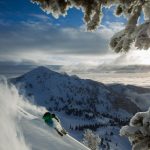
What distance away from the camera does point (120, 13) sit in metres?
5.32

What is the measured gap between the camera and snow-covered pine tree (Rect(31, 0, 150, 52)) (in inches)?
172

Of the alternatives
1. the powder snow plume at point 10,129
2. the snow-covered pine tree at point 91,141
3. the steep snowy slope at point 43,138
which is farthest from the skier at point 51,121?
the snow-covered pine tree at point 91,141

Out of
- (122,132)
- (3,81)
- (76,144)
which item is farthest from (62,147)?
(122,132)

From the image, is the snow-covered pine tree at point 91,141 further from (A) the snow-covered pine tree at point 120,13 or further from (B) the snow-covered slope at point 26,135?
(A) the snow-covered pine tree at point 120,13

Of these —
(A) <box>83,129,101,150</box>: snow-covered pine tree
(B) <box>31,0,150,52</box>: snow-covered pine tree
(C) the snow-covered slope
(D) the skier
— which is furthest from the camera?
(A) <box>83,129,101,150</box>: snow-covered pine tree

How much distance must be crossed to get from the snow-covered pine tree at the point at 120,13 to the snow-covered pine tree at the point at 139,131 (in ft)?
4.76

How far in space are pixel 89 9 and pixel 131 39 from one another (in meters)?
0.86

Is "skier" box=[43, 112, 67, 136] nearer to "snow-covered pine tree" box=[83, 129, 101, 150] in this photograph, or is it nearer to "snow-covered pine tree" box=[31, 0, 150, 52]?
"snow-covered pine tree" box=[31, 0, 150, 52]

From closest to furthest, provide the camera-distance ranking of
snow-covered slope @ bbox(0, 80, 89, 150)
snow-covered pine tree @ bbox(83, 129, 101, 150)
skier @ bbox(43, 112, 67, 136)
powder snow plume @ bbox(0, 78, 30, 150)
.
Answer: powder snow plume @ bbox(0, 78, 30, 150)
snow-covered slope @ bbox(0, 80, 89, 150)
skier @ bbox(43, 112, 67, 136)
snow-covered pine tree @ bbox(83, 129, 101, 150)

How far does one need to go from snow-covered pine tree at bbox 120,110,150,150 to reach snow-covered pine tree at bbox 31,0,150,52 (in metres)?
1.45

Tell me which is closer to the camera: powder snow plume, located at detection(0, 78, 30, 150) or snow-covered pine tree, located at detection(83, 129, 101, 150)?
powder snow plume, located at detection(0, 78, 30, 150)

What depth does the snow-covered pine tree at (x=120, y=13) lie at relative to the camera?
436 centimetres

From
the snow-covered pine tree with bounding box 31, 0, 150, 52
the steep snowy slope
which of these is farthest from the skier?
the snow-covered pine tree with bounding box 31, 0, 150, 52

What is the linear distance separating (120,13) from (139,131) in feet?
5.71
